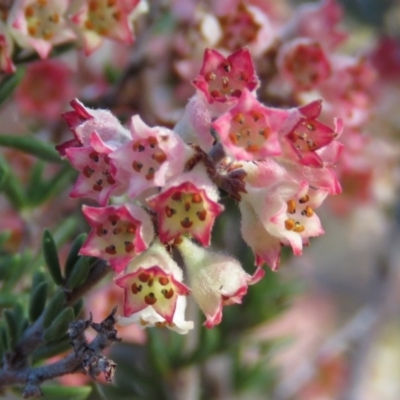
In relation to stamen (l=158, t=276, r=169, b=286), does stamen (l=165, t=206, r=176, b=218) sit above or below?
above

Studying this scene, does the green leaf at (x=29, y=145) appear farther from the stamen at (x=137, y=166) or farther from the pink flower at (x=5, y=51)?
the stamen at (x=137, y=166)

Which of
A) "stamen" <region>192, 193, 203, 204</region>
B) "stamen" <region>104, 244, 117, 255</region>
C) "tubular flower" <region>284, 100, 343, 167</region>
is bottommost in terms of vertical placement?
"stamen" <region>104, 244, 117, 255</region>

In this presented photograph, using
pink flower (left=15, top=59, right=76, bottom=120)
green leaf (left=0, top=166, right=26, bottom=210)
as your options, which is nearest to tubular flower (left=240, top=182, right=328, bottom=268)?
green leaf (left=0, top=166, right=26, bottom=210)

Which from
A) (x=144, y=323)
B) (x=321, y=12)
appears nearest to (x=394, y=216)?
(x=321, y=12)

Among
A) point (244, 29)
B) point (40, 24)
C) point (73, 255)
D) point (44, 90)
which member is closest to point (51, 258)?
point (73, 255)

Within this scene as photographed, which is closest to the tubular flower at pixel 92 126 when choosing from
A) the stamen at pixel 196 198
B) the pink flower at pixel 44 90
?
the stamen at pixel 196 198

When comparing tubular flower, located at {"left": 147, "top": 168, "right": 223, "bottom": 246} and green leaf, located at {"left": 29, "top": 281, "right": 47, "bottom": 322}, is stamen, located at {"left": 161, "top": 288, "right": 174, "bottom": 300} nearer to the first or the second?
tubular flower, located at {"left": 147, "top": 168, "right": 223, "bottom": 246}

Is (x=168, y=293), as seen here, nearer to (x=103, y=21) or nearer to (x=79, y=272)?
(x=79, y=272)
